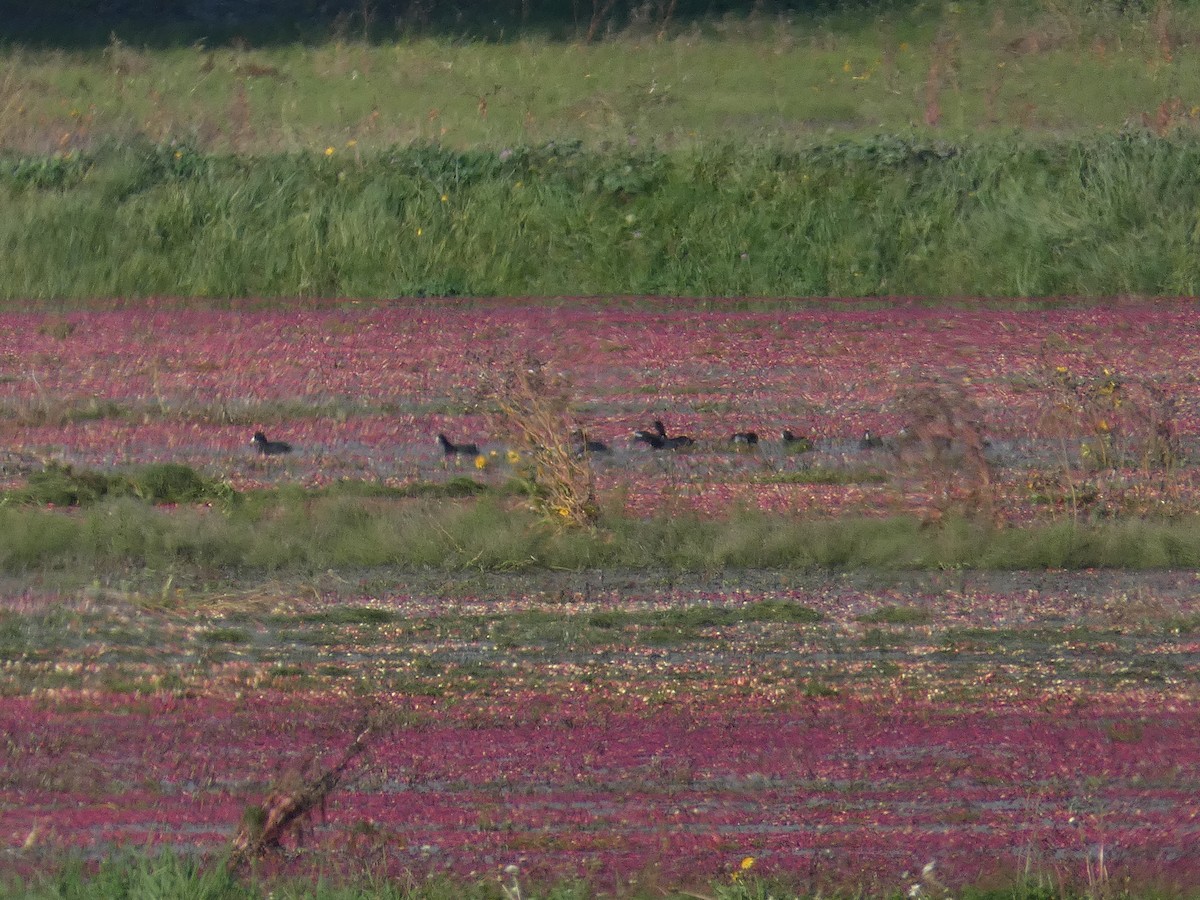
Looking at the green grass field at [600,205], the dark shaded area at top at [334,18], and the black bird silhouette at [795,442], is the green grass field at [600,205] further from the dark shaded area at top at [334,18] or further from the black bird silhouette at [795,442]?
the dark shaded area at top at [334,18]

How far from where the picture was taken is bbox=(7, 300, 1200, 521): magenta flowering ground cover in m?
6.89

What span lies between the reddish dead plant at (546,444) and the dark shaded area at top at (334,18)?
29.2 feet

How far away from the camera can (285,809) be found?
413 centimetres

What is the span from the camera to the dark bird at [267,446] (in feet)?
23.7

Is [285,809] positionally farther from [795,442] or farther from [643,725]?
[795,442]

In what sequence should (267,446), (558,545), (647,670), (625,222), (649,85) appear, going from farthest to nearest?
(649,85)
(625,222)
(267,446)
(558,545)
(647,670)

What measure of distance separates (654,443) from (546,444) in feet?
2.51

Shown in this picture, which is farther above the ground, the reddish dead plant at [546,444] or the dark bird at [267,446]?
the reddish dead plant at [546,444]

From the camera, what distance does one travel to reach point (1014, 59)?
14375 mm

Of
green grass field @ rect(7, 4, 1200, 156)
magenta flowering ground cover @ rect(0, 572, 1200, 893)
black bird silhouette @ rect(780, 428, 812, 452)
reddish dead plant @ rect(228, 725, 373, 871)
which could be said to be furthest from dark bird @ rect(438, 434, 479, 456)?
green grass field @ rect(7, 4, 1200, 156)

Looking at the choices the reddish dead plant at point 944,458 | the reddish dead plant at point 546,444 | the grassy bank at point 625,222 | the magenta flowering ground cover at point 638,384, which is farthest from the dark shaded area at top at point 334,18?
the reddish dead plant at point 944,458

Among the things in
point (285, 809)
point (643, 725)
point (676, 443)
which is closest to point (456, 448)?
point (676, 443)

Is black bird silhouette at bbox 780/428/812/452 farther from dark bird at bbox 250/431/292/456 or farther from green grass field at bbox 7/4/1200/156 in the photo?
green grass field at bbox 7/4/1200/156

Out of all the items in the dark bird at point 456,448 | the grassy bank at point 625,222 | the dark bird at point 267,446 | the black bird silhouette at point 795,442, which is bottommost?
the dark bird at point 267,446
